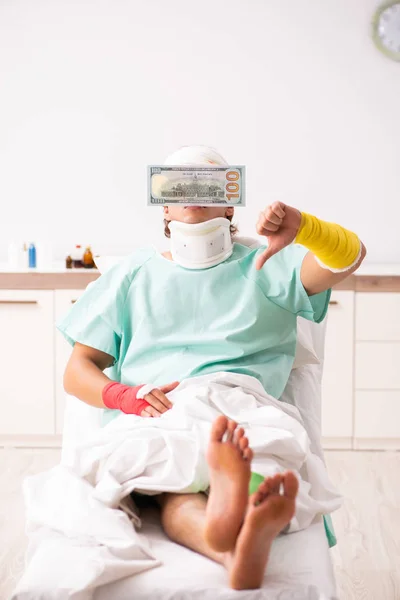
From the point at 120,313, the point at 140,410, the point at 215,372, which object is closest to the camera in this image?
the point at 140,410

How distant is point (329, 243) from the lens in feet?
5.37

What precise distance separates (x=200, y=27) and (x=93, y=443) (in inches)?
111

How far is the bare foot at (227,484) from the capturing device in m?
1.20

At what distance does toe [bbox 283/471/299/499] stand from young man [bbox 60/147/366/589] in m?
0.49

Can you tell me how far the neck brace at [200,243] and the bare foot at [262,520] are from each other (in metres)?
0.82

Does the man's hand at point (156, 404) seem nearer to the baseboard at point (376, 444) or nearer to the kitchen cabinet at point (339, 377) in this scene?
the kitchen cabinet at point (339, 377)

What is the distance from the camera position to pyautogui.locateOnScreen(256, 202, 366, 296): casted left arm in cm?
156

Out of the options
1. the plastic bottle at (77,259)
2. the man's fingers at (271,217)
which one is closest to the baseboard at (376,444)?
the plastic bottle at (77,259)

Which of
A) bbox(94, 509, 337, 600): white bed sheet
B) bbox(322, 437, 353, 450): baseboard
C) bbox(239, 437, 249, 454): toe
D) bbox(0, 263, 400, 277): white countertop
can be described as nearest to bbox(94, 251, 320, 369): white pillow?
bbox(94, 509, 337, 600): white bed sheet

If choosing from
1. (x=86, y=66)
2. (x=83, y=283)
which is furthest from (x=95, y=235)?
(x=86, y=66)

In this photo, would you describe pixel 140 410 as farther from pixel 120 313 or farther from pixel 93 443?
pixel 120 313

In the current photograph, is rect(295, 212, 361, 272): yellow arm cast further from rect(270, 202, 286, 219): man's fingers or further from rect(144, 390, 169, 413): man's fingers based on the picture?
rect(144, 390, 169, 413): man's fingers

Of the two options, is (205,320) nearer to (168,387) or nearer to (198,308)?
(198,308)

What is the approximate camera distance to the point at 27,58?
394 centimetres
